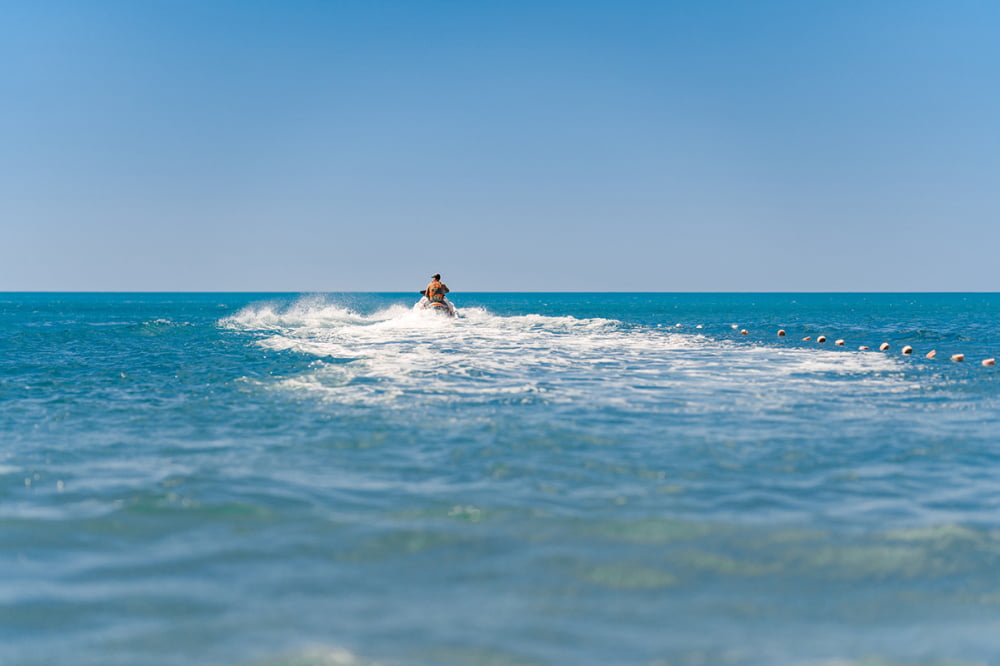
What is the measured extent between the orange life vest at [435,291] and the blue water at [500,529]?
91.9ft

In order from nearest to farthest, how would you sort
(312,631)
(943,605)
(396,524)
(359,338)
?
1. (312,631)
2. (943,605)
3. (396,524)
4. (359,338)

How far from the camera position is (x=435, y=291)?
141ft

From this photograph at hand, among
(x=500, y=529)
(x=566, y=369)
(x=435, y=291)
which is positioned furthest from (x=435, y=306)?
(x=500, y=529)

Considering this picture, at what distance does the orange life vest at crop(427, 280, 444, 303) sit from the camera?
42669 mm

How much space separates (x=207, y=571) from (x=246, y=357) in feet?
62.6

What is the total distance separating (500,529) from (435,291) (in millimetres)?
36859

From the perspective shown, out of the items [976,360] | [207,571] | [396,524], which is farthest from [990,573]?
[976,360]

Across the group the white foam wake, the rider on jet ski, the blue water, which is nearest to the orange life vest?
the rider on jet ski

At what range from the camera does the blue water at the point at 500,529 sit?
15.2 feet

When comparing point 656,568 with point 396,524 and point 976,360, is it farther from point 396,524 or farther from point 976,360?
point 976,360

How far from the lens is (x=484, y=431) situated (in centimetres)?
1088

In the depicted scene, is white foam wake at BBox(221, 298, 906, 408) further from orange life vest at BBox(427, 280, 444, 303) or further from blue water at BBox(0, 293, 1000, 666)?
orange life vest at BBox(427, 280, 444, 303)

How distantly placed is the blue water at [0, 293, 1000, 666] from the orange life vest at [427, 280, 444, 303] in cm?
2802

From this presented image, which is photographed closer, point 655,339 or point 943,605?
point 943,605
